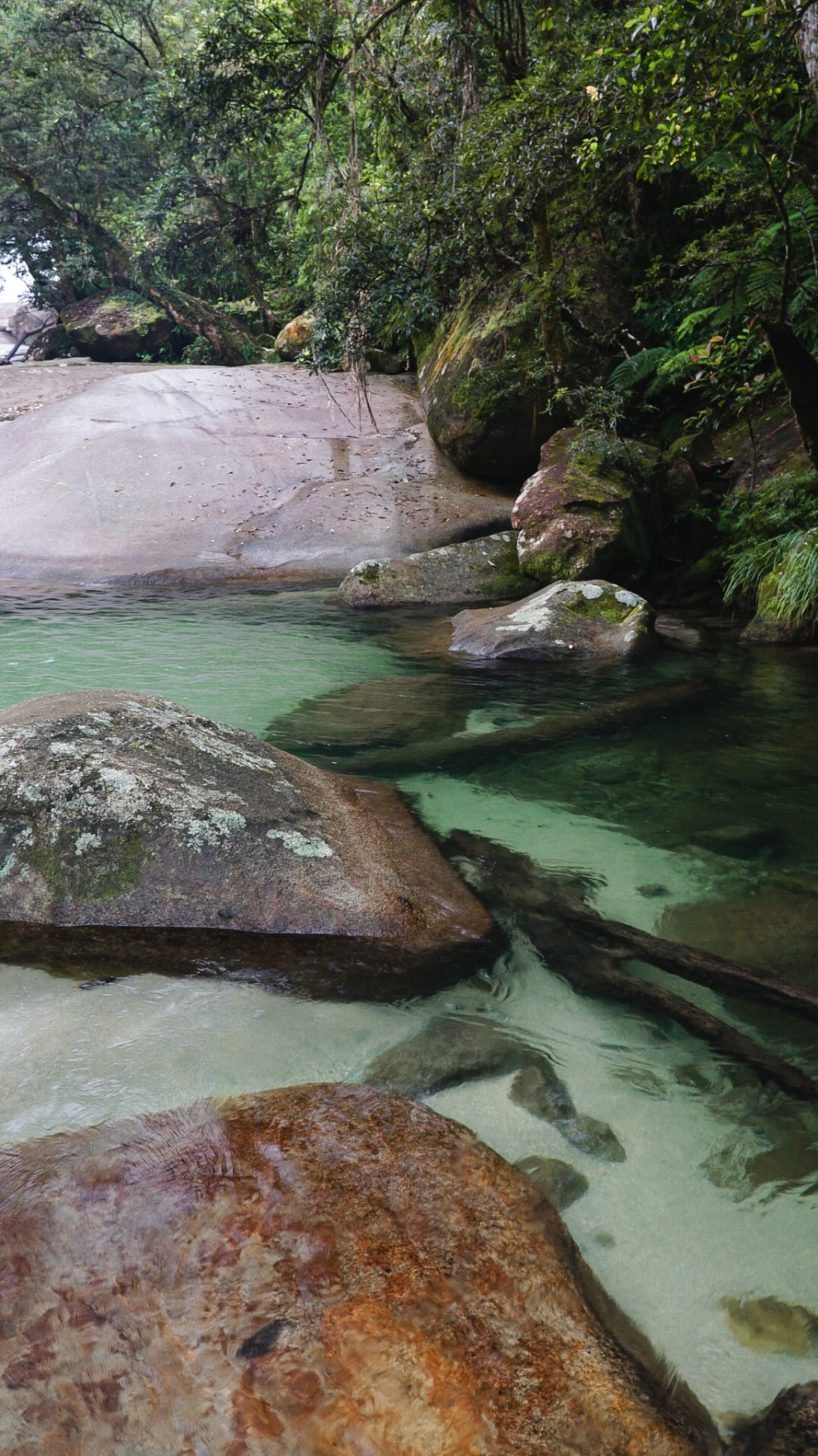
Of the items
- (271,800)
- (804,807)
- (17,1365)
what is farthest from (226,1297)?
(804,807)

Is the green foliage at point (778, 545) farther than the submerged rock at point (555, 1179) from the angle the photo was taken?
Yes

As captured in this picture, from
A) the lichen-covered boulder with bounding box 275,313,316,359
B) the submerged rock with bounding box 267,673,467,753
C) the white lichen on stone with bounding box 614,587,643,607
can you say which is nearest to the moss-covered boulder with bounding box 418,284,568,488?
the white lichen on stone with bounding box 614,587,643,607

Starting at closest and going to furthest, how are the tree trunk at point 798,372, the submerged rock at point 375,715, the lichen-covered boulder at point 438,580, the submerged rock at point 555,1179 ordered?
the submerged rock at point 555,1179 → the submerged rock at point 375,715 → the tree trunk at point 798,372 → the lichen-covered boulder at point 438,580

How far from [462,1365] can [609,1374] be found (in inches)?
10.3

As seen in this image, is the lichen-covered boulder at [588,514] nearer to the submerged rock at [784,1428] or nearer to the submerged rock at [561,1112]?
the submerged rock at [561,1112]

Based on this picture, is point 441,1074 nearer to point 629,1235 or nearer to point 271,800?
point 629,1235

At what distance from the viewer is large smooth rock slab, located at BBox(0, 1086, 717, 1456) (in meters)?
1.32

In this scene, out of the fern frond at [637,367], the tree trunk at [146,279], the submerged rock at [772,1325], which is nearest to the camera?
the submerged rock at [772,1325]

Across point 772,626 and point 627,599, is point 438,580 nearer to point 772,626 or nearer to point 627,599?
point 627,599

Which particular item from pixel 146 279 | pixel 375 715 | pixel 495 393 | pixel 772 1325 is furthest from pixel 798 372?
pixel 146 279

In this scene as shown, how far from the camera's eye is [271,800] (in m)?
3.24

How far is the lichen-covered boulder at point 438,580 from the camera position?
9164mm

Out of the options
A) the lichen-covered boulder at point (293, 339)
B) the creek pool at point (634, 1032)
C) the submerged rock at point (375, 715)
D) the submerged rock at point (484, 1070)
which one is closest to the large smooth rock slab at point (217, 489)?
the lichen-covered boulder at point (293, 339)

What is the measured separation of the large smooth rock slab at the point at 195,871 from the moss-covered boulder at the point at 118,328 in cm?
1912
